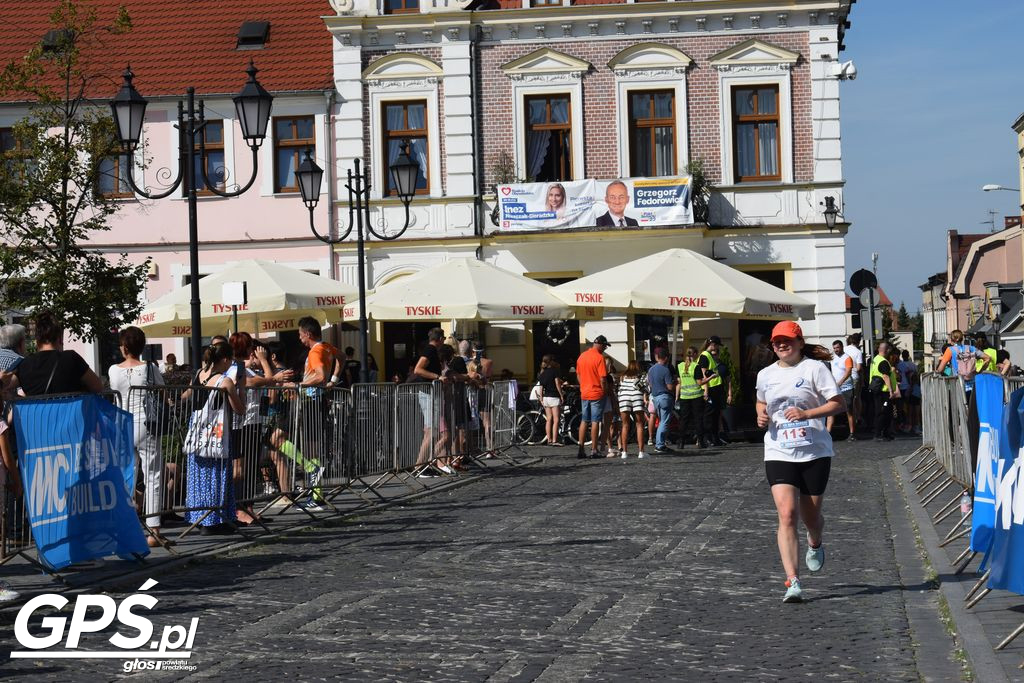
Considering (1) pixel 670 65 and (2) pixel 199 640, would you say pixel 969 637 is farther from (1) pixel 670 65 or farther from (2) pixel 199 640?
(1) pixel 670 65

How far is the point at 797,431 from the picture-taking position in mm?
9977

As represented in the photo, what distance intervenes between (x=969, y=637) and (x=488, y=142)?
1043 inches

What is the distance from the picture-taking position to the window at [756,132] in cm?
3334

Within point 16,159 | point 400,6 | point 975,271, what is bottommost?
point 975,271

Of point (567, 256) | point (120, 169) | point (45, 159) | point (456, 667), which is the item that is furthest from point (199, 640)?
point (120, 169)

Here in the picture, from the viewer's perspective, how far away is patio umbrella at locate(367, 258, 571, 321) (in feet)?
82.9

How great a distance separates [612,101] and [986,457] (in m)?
24.0

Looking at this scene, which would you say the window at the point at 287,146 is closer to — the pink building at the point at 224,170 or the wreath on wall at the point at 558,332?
the pink building at the point at 224,170

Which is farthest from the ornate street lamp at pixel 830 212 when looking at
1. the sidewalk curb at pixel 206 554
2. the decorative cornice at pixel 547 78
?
the sidewalk curb at pixel 206 554

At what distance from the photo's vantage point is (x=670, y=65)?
109 ft

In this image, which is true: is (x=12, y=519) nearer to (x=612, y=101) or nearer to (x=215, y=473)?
(x=215, y=473)

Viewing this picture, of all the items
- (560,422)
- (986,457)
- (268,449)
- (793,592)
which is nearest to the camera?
(793,592)

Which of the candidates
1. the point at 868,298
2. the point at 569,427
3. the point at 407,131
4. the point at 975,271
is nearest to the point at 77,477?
the point at 569,427

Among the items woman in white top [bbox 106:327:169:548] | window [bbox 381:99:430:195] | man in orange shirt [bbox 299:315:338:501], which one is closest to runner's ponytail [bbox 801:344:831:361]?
woman in white top [bbox 106:327:169:548]
